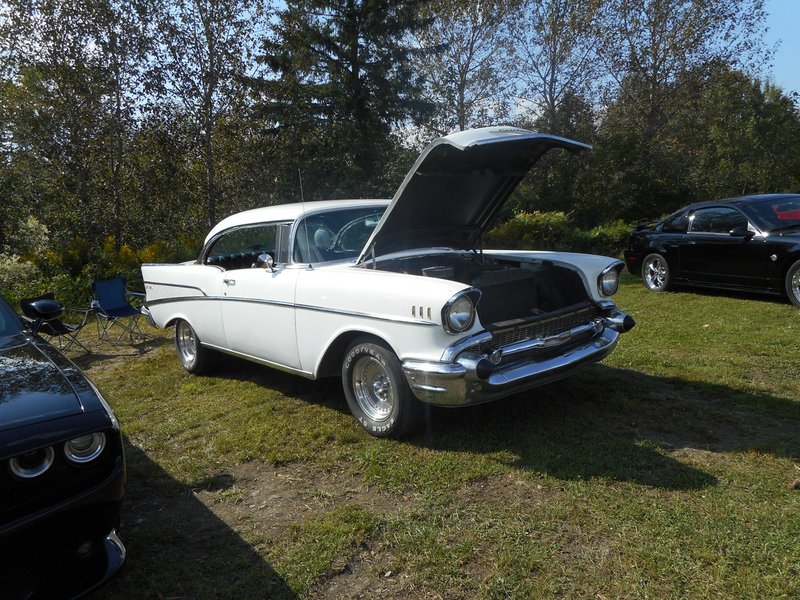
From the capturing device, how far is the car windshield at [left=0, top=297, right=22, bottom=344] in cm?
348

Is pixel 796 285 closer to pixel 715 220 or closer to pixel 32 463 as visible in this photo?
pixel 715 220

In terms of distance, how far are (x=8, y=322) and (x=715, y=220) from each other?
8.56 m

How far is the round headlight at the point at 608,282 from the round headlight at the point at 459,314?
1508 mm

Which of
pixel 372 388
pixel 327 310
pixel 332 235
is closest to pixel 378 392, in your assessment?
pixel 372 388

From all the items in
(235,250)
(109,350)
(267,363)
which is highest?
(235,250)

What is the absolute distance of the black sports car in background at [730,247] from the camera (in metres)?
7.45

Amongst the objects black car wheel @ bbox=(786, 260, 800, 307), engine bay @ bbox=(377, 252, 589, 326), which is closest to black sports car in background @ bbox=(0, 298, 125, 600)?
engine bay @ bbox=(377, 252, 589, 326)

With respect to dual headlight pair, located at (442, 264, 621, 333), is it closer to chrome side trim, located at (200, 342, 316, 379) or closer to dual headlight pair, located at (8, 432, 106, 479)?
chrome side trim, located at (200, 342, 316, 379)

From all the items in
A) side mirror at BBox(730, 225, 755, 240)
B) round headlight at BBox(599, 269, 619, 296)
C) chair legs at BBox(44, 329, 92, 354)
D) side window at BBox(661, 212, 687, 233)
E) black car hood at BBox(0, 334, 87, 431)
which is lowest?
chair legs at BBox(44, 329, 92, 354)

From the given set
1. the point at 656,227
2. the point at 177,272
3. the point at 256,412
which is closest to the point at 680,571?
the point at 256,412

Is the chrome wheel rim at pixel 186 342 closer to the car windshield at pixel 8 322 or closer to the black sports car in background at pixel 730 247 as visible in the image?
the car windshield at pixel 8 322

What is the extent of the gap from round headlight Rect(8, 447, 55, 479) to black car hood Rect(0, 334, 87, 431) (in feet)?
0.43

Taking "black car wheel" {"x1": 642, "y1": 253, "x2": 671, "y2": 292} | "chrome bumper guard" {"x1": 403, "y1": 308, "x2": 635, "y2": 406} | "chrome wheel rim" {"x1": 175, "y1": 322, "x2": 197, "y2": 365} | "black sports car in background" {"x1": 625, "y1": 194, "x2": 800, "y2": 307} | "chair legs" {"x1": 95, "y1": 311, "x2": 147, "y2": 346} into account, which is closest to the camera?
"chrome bumper guard" {"x1": 403, "y1": 308, "x2": 635, "y2": 406}

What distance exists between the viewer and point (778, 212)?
25.9ft
